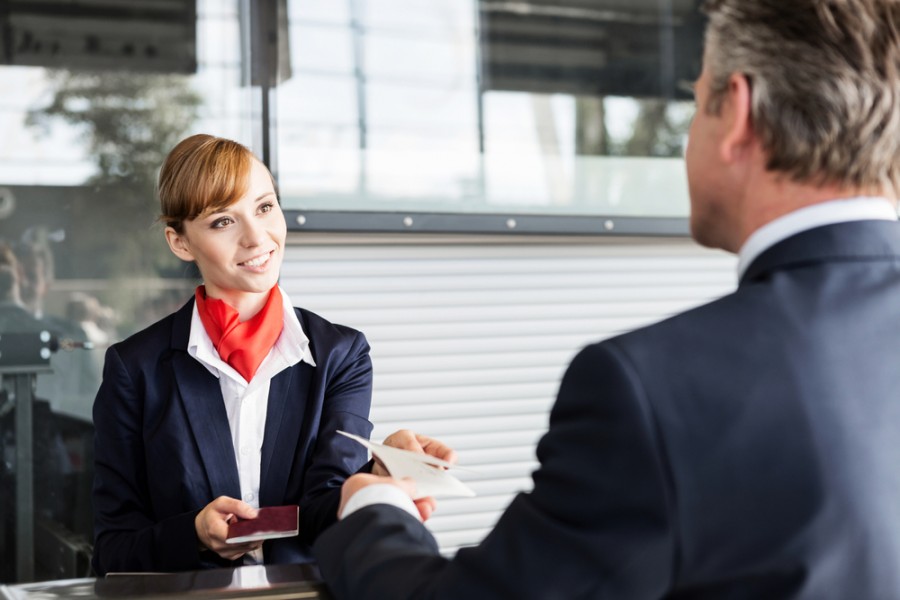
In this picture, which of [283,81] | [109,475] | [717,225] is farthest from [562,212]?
[717,225]

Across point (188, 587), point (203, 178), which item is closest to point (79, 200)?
point (203, 178)

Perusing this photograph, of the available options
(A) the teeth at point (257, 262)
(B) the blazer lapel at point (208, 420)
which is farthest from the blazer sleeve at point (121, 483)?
(A) the teeth at point (257, 262)

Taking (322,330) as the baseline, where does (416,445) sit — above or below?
below

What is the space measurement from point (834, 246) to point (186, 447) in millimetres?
1507

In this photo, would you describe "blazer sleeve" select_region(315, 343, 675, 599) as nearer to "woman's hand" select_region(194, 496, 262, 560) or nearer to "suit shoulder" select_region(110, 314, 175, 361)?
"woman's hand" select_region(194, 496, 262, 560)

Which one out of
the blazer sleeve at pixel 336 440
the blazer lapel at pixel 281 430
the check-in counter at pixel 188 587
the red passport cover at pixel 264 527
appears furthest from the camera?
the blazer lapel at pixel 281 430

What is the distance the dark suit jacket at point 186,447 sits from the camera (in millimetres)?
2309

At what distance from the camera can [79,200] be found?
3.97 meters

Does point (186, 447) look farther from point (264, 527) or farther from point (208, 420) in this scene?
point (264, 527)

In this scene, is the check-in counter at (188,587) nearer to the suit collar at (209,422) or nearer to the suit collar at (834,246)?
the suit collar at (209,422)

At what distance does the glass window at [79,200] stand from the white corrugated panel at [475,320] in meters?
0.62

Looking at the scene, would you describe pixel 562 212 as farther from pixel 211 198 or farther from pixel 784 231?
pixel 784 231

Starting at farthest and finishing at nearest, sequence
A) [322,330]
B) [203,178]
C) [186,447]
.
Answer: [322,330]
[203,178]
[186,447]

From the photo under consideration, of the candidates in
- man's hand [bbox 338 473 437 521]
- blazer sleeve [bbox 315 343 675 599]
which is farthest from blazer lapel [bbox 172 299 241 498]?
blazer sleeve [bbox 315 343 675 599]
